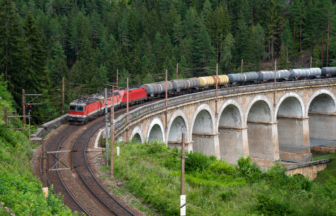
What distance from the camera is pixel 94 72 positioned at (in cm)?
9331

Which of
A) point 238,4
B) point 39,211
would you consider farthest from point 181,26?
point 39,211

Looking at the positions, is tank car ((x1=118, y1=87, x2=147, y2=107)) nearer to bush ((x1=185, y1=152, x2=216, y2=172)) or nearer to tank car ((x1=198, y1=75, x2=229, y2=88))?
tank car ((x1=198, y1=75, x2=229, y2=88))

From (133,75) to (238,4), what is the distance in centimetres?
5043

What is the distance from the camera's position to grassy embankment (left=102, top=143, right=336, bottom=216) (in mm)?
20281

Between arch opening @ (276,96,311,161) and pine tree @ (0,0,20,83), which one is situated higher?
pine tree @ (0,0,20,83)

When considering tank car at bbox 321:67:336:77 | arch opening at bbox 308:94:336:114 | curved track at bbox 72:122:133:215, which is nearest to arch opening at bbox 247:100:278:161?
arch opening at bbox 308:94:336:114

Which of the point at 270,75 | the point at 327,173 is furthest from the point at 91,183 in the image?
the point at 270,75

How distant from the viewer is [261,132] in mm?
62406

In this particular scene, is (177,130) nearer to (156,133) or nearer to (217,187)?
(156,133)

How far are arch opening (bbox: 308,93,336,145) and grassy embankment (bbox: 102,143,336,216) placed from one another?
46.5m

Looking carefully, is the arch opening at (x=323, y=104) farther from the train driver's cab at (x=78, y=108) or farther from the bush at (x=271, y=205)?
the bush at (x=271, y=205)

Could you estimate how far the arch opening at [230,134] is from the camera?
56.9 metres

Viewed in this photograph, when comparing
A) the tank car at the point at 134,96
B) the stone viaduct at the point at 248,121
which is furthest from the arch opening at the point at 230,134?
the tank car at the point at 134,96

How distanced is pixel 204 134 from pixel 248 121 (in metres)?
12.6
